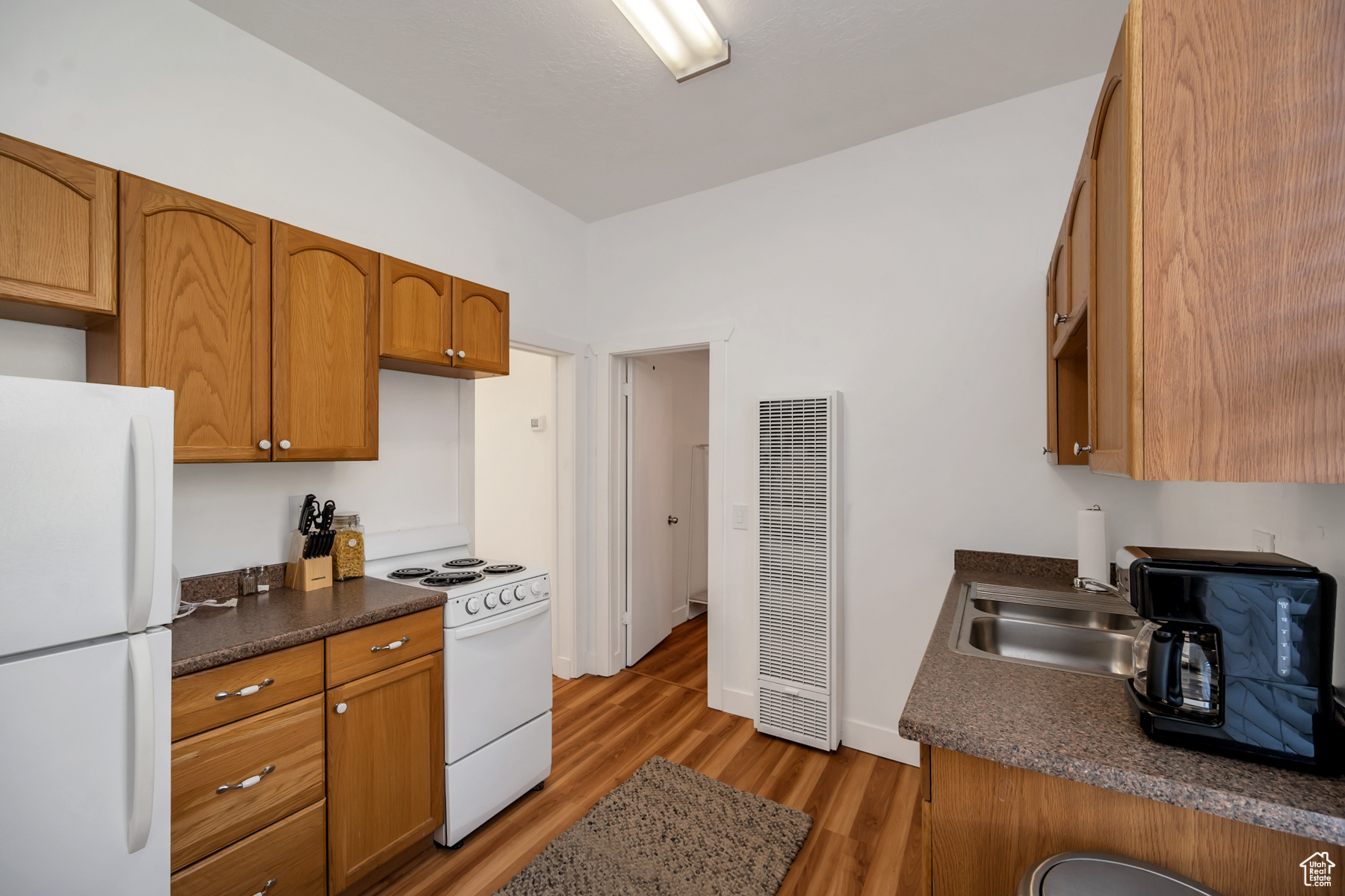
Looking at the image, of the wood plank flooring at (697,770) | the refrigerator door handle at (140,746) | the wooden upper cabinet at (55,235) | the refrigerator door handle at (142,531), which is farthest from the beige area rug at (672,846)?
the wooden upper cabinet at (55,235)

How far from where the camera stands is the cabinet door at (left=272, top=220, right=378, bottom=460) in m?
1.87

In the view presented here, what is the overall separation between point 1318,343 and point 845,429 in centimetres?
204

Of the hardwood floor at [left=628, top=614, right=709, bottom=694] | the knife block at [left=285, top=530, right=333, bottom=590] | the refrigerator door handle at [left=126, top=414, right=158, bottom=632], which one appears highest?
the refrigerator door handle at [left=126, top=414, right=158, bottom=632]

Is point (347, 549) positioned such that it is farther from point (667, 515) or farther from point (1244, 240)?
point (1244, 240)

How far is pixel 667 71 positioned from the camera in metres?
2.27

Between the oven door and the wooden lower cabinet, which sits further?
the oven door

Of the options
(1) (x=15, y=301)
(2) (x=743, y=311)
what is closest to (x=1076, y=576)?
(2) (x=743, y=311)

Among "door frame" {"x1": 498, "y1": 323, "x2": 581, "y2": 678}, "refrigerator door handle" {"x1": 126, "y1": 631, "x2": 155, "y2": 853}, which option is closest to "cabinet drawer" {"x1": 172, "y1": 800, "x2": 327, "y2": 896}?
"refrigerator door handle" {"x1": 126, "y1": 631, "x2": 155, "y2": 853}

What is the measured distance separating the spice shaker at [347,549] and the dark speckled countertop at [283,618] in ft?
0.13

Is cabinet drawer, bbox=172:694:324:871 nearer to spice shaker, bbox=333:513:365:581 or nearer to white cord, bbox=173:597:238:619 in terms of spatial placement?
white cord, bbox=173:597:238:619

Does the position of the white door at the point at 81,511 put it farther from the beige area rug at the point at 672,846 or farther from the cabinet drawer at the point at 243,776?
the beige area rug at the point at 672,846

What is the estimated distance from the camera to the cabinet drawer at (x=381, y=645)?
66.7 inches

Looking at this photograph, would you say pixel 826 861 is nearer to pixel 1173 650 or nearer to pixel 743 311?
pixel 1173 650

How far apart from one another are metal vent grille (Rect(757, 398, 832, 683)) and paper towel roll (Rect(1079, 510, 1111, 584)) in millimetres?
986
